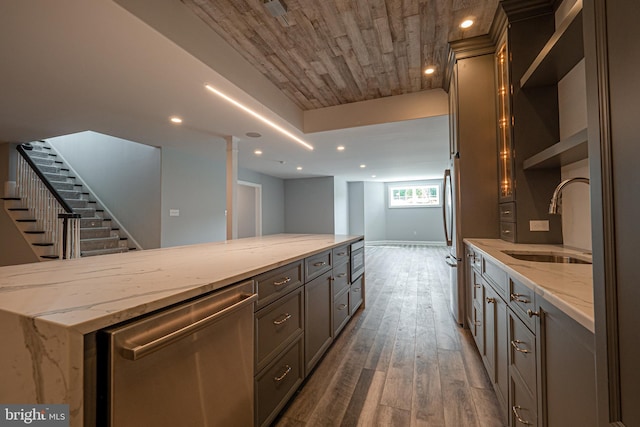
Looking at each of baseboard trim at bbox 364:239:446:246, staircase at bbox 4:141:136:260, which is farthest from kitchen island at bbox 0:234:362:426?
baseboard trim at bbox 364:239:446:246

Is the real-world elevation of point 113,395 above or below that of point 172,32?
below

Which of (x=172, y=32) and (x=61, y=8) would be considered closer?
(x=61, y=8)

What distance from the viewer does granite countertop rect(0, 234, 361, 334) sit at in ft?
2.23

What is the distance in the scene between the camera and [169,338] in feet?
2.54

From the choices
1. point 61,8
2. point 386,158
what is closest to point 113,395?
point 61,8

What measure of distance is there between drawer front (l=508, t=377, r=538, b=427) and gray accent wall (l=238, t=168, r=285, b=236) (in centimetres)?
677

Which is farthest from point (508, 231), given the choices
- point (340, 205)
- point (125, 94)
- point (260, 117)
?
point (340, 205)

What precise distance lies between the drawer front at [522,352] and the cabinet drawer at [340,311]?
1.31 m

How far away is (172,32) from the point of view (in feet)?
6.34

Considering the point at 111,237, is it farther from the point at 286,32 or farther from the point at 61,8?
the point at 286,32

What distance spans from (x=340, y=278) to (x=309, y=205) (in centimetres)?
644

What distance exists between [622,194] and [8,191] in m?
6.98

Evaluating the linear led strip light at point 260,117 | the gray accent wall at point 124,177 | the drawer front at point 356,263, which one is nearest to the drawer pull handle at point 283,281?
the drawer front at point 356,263

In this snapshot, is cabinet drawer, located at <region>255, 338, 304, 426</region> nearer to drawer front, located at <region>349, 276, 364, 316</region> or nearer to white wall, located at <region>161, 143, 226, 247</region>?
drawer front, located at <region>349, 276, 364, 316</region>
